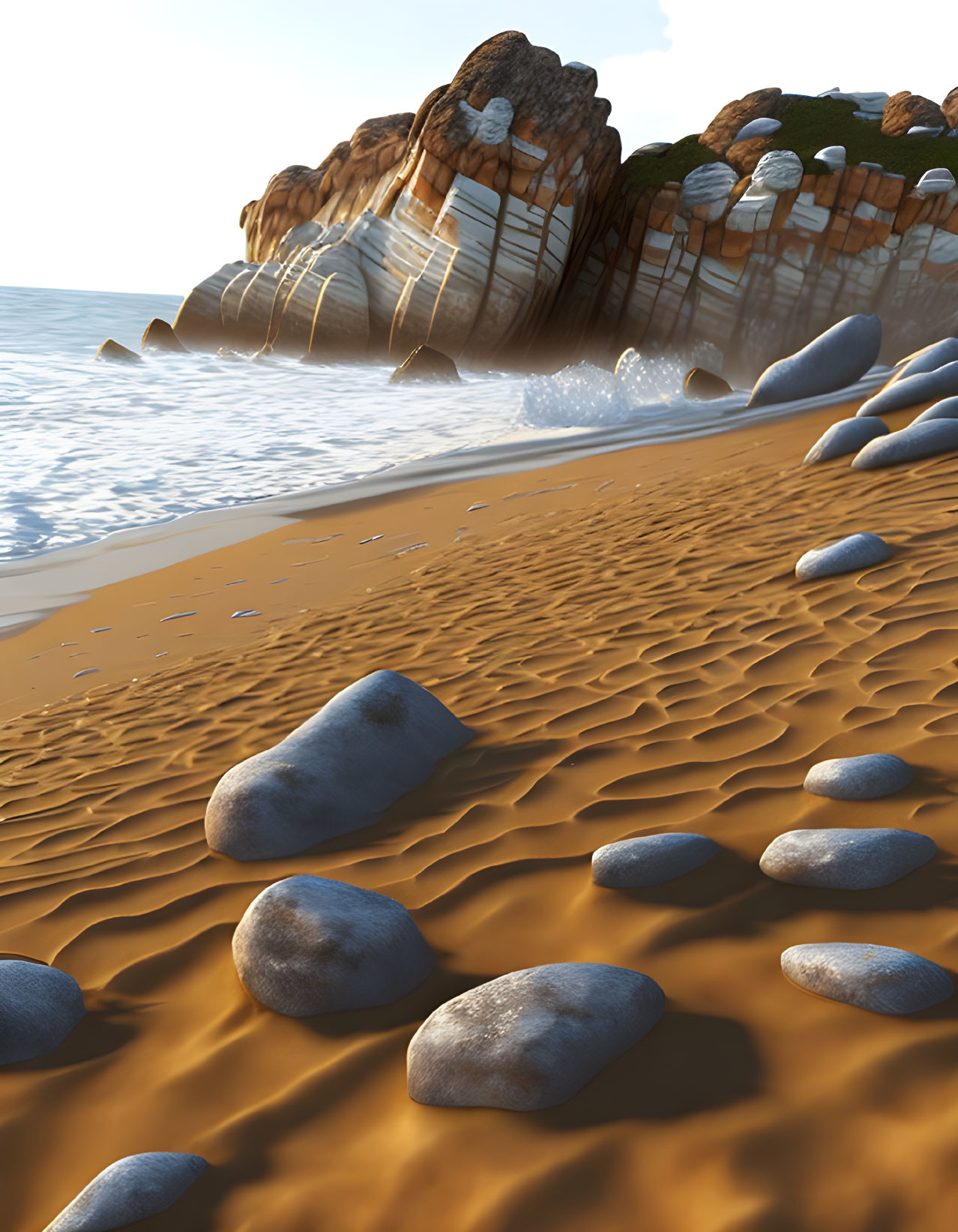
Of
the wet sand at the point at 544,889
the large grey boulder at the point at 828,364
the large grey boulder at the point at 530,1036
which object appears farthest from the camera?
the large grey boulder at the point at 828,364

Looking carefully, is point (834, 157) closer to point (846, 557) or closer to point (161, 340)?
point (161, 340)

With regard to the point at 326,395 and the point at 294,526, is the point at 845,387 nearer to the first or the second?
the point at 294,526

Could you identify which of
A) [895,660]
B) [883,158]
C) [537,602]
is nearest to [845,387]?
[537,602]

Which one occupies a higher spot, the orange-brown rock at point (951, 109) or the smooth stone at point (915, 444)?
the orange-brown rock at point (951, 109)

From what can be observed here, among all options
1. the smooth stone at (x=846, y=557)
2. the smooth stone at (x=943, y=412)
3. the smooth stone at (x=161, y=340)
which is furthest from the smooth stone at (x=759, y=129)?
the smooth stone at (x=846, y=557)

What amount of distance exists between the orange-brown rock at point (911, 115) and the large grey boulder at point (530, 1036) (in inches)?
791

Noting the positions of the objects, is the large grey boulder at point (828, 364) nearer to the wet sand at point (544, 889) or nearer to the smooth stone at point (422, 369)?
the wet sand at point (544, 889)

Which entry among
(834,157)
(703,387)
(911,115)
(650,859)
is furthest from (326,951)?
(911,115)

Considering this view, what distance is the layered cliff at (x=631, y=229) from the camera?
1689 cm

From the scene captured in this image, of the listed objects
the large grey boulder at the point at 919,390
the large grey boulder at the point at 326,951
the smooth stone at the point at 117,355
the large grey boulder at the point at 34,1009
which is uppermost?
the large grey boulder at the point at 919,390

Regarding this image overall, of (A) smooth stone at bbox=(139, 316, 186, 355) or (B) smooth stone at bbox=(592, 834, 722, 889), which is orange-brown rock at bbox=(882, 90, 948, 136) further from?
(B) smooth stone at bbox=(592, 834, 722, 889)

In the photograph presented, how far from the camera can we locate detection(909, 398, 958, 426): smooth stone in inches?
216

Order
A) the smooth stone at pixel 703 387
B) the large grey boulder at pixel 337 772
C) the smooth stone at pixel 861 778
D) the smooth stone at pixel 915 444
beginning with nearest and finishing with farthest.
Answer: the smooth stone at pixel 861 778 → the large grey boulder at pixel 337 772 → the smooth stone at pixel 915 444 → the smooth stone at pixel 703 387

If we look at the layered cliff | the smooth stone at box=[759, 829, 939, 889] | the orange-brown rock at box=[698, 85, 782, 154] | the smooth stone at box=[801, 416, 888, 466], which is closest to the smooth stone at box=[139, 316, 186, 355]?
the layered cliff
